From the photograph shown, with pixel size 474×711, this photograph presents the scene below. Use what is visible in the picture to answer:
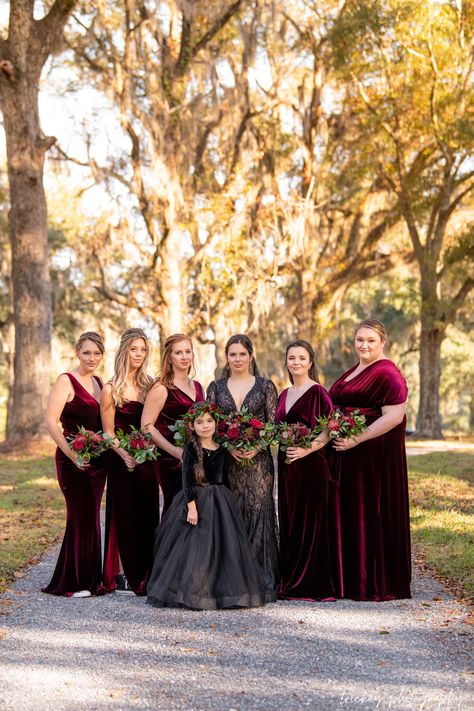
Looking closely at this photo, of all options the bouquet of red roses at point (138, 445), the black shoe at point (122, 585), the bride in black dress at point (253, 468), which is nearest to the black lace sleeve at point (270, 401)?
the bride in black dress at point (253, 468)

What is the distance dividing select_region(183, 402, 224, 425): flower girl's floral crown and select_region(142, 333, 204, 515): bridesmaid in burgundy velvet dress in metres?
0.45

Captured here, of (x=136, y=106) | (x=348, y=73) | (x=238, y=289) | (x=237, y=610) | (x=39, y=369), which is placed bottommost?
(x=237, y=610)

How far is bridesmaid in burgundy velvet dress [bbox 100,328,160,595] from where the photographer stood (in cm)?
734

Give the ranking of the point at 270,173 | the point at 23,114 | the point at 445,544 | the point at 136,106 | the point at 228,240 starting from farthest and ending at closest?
the point at 270,173 < the point at 228,240 < the point at 136,106 < the point at 23,114 < the point at 445,544

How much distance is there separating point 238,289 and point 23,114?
7927 millimetres

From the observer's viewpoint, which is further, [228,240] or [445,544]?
[228,240]

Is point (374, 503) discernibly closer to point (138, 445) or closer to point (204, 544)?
point (204, 544)

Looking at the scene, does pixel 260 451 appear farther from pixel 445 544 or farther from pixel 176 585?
pixel 445 544

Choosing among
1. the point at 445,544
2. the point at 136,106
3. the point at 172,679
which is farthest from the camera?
the point at 136,106

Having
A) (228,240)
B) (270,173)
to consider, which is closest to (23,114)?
(228,240)

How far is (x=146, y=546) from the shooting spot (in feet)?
24.2

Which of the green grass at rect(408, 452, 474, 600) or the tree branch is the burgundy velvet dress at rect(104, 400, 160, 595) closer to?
the green grass at rect(408, 452, 474, 600)

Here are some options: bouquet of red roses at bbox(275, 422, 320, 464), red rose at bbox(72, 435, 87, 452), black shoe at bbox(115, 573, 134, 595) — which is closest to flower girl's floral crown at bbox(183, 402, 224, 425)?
bouquet of red roses at bbox(275, 422, 320, 464)

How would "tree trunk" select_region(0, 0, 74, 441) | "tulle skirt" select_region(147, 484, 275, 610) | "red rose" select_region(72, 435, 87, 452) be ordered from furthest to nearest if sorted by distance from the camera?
"tree trunk" select_region(0, 0, 74, 441)
"red rose" select_region(72, 435, 87, 452)
"tulle skirt" select_region(147, 484, 275, 610)
